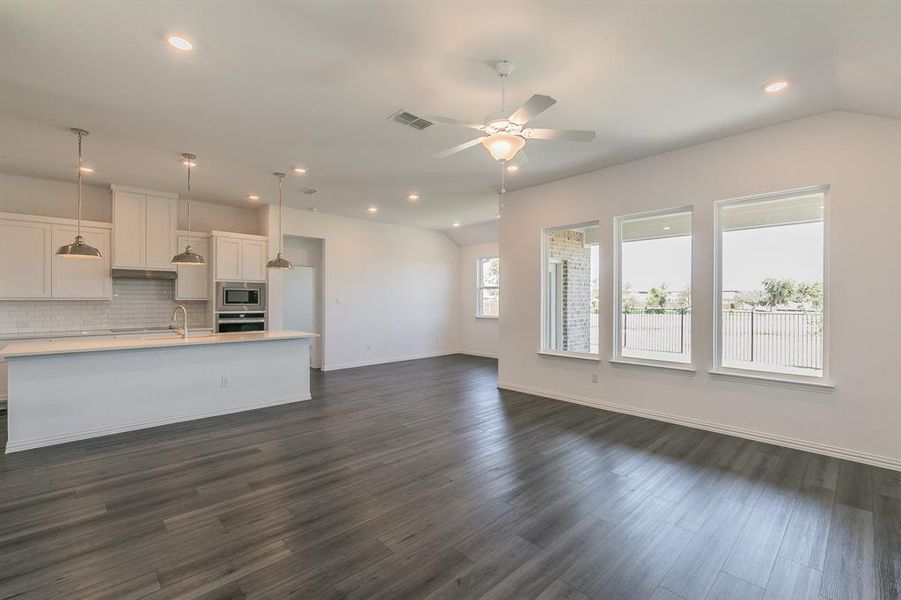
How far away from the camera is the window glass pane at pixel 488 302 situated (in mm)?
9500

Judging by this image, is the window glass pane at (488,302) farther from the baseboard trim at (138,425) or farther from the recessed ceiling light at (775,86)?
the recessed ceiling light at (775,86)

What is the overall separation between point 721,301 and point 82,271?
8.08 meters

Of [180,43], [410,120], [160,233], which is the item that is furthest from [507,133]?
[160,233]

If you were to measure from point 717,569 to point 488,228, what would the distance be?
24.8ft

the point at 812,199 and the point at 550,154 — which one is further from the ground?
the point at 550,154

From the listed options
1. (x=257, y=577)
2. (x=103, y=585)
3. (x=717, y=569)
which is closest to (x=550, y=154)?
(x=717, y=569)

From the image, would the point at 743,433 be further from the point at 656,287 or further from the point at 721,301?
the point at 656,287

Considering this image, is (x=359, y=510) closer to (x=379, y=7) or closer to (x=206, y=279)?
(x=379, y=7)

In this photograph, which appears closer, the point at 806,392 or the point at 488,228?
the point at 806,392

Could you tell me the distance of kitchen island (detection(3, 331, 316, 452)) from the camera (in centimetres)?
374

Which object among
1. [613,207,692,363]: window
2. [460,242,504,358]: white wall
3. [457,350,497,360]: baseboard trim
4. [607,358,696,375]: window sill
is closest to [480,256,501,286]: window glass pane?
[460,242,504,358]: white wall

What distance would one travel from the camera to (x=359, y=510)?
263cm

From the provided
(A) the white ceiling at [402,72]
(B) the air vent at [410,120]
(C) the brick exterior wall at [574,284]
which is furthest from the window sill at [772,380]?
(B) the air vent at [410,120]

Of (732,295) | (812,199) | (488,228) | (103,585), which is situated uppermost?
(488,228)
